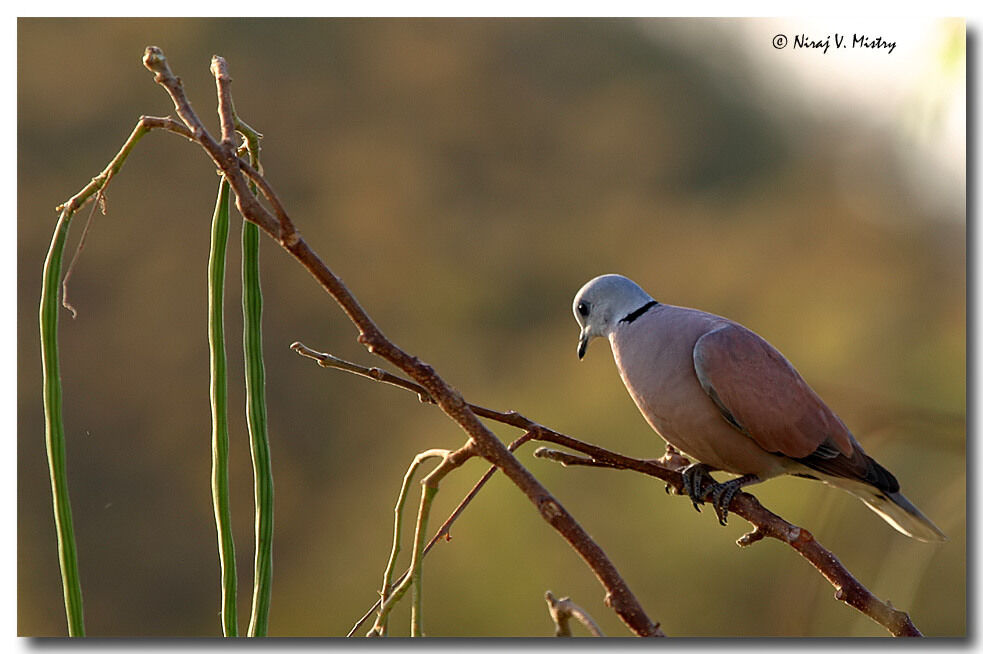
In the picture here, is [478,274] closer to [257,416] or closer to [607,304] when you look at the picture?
[607,304]

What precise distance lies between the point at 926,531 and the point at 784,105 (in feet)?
5.63

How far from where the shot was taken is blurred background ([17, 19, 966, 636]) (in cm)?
276

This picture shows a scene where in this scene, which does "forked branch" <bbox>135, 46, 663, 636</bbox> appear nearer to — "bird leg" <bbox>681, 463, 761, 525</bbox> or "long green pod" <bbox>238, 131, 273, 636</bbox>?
"long green pod" <bbox>238, 131, 273, 636</bbox>

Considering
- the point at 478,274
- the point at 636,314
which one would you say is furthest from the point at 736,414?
the point at 478,274

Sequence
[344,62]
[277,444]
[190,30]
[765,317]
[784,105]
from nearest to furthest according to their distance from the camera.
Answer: [784,105]
[190,30]
[344,62]
[765,317]
[277,444]

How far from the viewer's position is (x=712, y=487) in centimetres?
187

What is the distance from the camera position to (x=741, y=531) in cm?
338

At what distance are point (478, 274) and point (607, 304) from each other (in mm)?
3436

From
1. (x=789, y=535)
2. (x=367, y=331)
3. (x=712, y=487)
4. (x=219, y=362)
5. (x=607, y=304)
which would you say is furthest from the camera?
(x=607, y=304)

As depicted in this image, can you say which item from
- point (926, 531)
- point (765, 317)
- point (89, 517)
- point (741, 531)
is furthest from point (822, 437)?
point (89, 517)

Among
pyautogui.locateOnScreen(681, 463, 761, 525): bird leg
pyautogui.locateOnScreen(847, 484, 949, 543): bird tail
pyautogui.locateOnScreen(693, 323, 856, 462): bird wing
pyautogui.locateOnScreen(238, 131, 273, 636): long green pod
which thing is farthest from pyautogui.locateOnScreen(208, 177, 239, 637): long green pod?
pyautogui.locateOnScreen(847, 484, 949, 543): bird tail

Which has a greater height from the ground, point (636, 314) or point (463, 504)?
point (636, 314)

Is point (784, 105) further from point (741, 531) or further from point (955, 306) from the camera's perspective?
point (741, 531)

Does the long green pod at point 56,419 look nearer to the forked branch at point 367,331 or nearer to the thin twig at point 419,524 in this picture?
the forked branch at point 367,331
